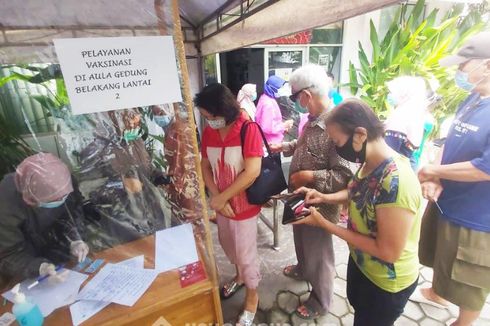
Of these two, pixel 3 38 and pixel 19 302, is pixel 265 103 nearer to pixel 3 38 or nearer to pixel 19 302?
pixel 3 38

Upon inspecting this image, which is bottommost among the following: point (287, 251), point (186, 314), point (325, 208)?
point (287, 251)

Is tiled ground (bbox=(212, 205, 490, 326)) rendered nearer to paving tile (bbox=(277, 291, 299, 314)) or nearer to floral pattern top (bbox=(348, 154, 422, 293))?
paving tile (bbox=(277, 291, 299, 314))

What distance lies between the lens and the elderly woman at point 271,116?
3107 mm

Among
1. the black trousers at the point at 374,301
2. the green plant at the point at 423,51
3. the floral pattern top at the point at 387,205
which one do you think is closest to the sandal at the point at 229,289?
the black trousers at the point at 374,301

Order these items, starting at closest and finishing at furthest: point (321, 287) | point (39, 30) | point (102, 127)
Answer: point (39, 30) < point (102, 127) < point (321, 287)

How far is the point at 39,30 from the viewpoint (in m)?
0.75

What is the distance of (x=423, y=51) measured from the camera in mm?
2848

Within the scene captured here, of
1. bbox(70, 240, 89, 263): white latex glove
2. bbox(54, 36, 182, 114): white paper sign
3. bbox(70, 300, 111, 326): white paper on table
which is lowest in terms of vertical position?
bbox(70, 300, 111, 326): white paper on table

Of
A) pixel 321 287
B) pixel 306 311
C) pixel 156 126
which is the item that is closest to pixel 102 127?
pixel 156 126

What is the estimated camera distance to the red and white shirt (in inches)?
53.8

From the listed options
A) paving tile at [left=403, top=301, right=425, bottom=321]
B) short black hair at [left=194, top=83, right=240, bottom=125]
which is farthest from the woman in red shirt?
paving tile at [left=403, top=301, right=425, bottom=321]

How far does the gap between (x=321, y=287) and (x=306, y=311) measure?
0.77 feet

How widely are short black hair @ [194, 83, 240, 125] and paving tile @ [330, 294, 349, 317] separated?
1470 mm

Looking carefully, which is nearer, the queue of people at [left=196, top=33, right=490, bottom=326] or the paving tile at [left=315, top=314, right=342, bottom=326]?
the queue of people at [left=196, top=33, right=490, bottom=326]
